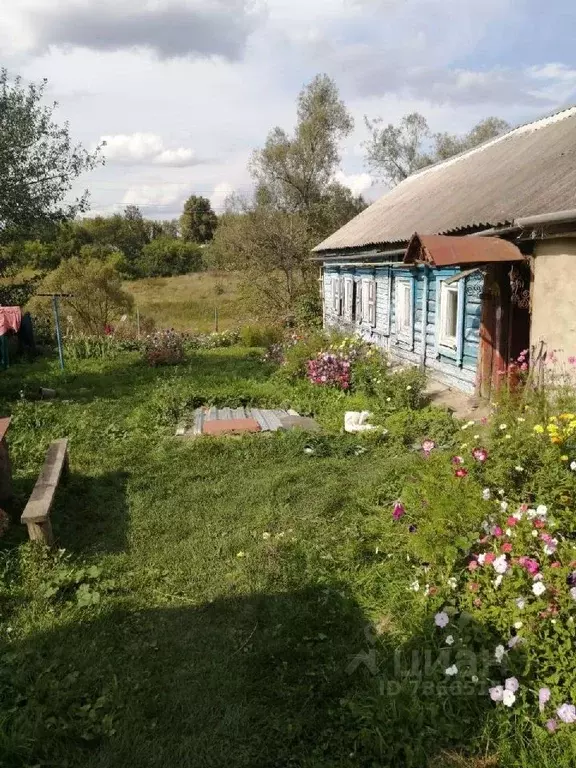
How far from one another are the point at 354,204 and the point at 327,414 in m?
19.7

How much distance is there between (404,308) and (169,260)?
3888 centimetres

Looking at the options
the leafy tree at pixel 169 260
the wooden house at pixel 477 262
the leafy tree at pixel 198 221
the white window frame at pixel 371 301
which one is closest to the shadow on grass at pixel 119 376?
the white window frame at pixel 371 301

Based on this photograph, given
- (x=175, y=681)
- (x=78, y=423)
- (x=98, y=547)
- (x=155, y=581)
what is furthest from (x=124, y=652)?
(x=78, y=423)

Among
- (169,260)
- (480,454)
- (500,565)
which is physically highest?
(169,260)

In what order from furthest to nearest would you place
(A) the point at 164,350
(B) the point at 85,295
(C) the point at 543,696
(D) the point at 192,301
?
(D) the point at 192,301
(B) the point at 85,295
(A) the point at 164,350
(C) the point at 543,696

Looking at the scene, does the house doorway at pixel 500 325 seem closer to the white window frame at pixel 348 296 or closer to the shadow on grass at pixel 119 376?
the shadow on grass at pixel 119 376

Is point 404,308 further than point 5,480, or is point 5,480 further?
point 404,308

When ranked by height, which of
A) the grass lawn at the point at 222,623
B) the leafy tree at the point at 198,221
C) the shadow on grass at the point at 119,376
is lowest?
the shadow on grass at the point at 119,376

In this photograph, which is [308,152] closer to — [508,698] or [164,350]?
[164,350]

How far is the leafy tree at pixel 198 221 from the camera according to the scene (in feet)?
195

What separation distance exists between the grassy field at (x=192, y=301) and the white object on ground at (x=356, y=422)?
14.5 m

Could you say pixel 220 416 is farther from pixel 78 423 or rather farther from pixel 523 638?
pixel 523 638

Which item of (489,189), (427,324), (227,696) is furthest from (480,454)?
(489,189)

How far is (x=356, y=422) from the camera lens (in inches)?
293
